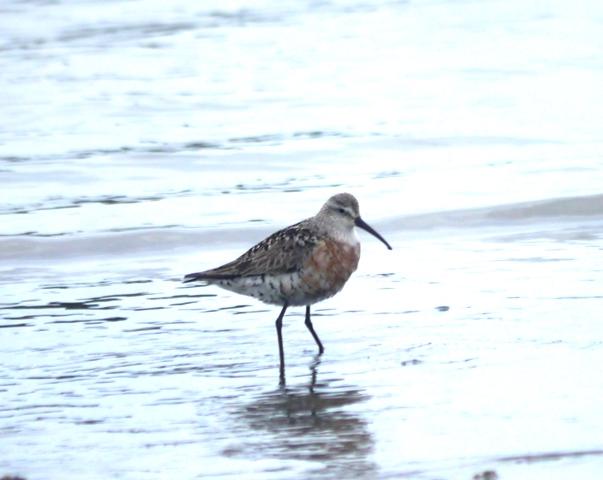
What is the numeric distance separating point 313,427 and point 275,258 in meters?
1.68

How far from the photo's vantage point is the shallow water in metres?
6.12

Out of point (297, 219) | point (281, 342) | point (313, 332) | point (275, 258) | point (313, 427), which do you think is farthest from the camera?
point (297, 219)

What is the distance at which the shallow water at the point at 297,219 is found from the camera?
6117mm

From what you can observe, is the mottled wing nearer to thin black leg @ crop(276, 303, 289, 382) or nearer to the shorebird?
the shorebird

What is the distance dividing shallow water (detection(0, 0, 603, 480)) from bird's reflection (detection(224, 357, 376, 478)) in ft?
0.06

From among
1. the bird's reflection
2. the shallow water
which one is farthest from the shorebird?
the bird's reflection

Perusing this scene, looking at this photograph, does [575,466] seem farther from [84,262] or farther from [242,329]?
[84,262]

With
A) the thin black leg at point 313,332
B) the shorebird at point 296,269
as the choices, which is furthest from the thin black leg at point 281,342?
the thin black leg at point 313,332

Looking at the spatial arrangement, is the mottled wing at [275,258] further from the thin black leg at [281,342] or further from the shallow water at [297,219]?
the shallow water at [297,219]

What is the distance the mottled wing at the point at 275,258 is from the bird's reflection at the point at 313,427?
758 millimetres

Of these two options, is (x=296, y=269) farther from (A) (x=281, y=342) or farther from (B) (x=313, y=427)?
(B) (x=313, y=427)

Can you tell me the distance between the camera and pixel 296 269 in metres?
7.72

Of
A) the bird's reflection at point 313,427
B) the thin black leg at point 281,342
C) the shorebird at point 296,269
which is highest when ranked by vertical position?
the shorebird at point 296,269

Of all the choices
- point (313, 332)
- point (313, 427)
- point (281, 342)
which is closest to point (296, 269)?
point (313, 332)
